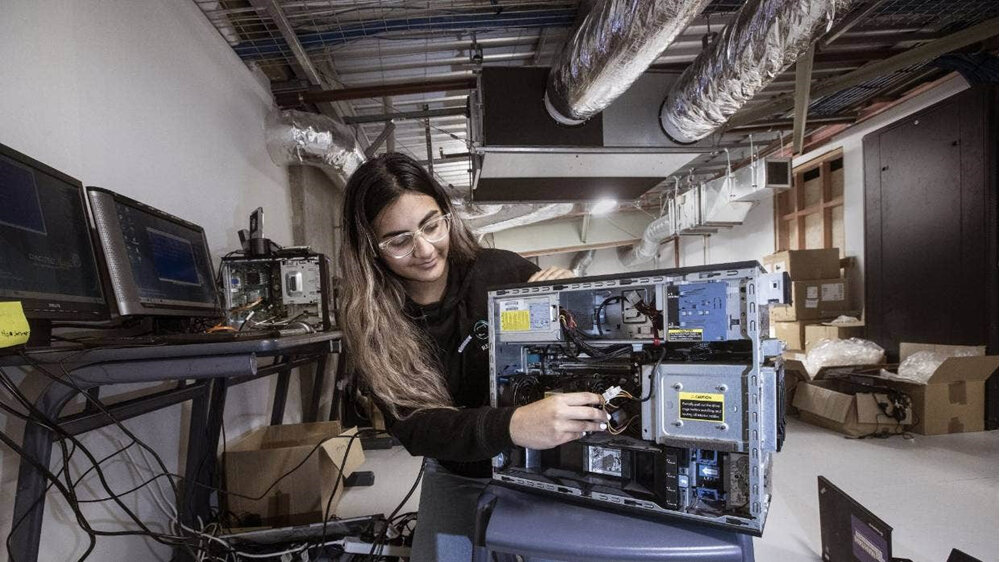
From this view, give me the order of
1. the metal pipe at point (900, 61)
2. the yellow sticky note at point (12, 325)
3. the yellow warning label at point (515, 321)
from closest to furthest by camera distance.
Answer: the yellow sticky note at point (12, 325) → the yellow warning label at point (515, 321) → the metal pipe at point (900, 61)

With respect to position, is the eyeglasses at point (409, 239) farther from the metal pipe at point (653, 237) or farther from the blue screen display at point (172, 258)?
the metal pipe at point (653, 237)

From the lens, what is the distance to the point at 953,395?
2436mm

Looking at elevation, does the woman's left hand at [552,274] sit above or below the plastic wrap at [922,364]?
above

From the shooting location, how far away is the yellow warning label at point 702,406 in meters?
0.69

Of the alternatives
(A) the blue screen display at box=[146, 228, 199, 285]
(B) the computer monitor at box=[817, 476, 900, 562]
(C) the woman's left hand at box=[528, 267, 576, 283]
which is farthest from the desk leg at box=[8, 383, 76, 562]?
(B) the computer monitor at box=[817, 476, 900, 562]

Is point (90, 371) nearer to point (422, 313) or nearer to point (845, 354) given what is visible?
point (422, 313)

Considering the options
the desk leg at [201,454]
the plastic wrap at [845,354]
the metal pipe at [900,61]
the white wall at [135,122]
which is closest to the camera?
the white wall at [135,122]

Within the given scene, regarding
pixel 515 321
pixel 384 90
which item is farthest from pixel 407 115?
pixel 515 321

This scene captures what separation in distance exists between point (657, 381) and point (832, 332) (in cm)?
347

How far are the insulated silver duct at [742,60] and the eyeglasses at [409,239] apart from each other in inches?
55.1

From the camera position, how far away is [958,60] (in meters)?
2.48

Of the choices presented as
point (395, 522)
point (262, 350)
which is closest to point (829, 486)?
point (395, 522)

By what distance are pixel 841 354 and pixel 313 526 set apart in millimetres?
3425

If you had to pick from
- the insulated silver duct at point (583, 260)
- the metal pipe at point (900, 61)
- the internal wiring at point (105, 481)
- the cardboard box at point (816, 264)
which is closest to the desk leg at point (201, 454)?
the internal wiring at point (105, 481)
